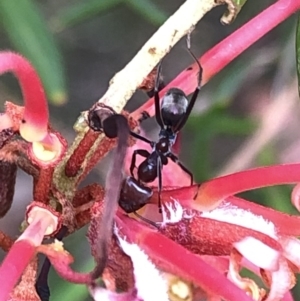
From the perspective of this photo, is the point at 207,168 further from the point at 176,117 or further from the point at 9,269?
the point at 9,269

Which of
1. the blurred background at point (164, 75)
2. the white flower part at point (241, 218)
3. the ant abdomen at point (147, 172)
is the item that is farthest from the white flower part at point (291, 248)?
the blurred background at point (164, 75)

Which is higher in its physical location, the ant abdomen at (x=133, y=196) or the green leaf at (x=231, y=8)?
the green leaf at (x=231, y=8)

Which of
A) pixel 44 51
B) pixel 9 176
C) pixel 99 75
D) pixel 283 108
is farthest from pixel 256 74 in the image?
pixel 9 176

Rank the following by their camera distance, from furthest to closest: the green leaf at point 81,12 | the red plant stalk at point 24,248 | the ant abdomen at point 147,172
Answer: the green leaf at point 81,12, the ant abdomen at point 147,172, the red plant stalk at point 24,248

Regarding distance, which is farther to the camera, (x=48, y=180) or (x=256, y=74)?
(x=256, y=74)

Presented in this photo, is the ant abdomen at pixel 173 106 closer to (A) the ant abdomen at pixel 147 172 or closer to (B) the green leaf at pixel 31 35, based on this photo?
(A) the ant abdomen at pixel 147 172

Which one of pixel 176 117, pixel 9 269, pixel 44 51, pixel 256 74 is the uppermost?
pixel 256 74

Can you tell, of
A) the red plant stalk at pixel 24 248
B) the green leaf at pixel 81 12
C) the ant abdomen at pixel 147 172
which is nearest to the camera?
the red plant stalk at pixel 24 248

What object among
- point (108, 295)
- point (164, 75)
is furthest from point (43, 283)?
point (164, 75)
